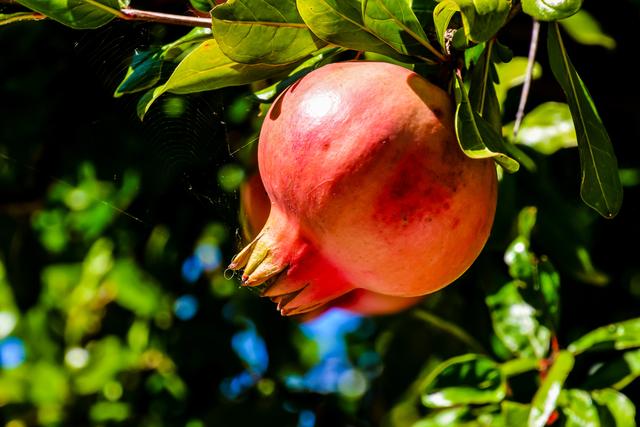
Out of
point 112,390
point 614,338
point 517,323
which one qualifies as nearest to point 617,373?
point 614,338

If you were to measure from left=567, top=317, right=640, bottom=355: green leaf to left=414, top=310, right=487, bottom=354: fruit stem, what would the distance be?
238 millimetres

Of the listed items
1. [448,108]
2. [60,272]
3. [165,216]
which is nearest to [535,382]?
[448,108]

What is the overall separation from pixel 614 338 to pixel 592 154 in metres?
0.45

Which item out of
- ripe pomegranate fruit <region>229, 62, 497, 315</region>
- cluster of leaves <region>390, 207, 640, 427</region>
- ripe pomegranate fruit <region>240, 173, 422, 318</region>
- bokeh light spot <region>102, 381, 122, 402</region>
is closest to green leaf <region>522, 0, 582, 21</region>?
ripe pomegranate fruit <region>229, 62, 497, 315</region>

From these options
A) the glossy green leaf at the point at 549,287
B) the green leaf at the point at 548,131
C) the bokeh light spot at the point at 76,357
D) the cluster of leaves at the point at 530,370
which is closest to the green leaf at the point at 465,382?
the cluster of leaves at the point at 530,370

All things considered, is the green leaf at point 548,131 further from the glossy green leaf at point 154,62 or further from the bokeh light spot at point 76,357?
the bokeh light spot at point 76,357

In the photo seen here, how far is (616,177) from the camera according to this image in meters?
0.84

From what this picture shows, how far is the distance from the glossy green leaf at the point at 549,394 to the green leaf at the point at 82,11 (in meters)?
0.70

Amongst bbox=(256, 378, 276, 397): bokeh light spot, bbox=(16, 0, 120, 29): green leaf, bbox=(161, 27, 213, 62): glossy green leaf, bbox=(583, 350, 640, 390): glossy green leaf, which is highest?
bbox=(16, 0, 120, 29): green leaf

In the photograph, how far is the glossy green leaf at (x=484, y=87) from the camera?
90 centimetres

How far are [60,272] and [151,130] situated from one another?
4.15ft

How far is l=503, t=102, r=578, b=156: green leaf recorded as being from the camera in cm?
141

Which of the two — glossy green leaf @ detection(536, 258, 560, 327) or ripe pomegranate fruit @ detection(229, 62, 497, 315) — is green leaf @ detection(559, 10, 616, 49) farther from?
ripe pomegranate fruit @ detection(229, 62, 497, 315)

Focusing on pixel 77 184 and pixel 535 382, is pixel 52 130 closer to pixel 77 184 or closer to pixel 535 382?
pixel 77 184
